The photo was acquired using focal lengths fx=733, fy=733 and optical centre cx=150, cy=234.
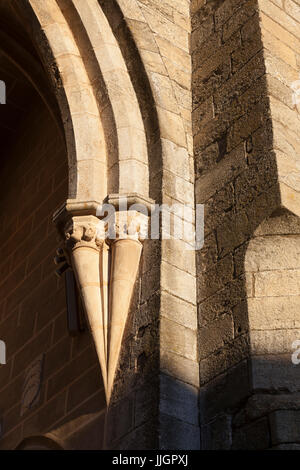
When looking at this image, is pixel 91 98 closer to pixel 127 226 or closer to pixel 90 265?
pixel 127 226

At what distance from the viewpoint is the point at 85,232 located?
3.46 metres

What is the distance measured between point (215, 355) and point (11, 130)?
4.10 m

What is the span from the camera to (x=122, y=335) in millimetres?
3248

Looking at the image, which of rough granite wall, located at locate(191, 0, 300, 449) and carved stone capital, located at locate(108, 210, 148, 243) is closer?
rough granite wall, located at locate(191, 0, 300, 449)

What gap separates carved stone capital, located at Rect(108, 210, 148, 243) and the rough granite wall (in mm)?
308


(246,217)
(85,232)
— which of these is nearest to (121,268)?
(85,232)

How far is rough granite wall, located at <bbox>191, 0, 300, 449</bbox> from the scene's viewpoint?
287 cm

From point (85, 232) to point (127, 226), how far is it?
20 centimetres

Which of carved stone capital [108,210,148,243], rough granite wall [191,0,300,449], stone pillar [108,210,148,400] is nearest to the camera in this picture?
rough granite wall [191,0,300,449]

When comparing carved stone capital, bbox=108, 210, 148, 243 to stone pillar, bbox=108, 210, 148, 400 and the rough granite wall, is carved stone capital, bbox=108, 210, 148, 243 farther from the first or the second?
the rough granite wall

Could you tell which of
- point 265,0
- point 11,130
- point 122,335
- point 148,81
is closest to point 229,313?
point 122,335

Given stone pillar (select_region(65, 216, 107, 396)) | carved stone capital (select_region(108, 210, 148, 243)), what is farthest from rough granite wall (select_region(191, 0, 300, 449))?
stone pillar (select_region(65, 216, 107, 396))

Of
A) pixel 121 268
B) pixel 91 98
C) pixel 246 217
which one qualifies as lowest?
pixel 121 268
